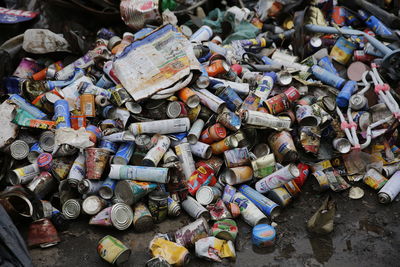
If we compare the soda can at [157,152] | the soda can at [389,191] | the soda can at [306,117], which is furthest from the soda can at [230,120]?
the soda can at [389,191]

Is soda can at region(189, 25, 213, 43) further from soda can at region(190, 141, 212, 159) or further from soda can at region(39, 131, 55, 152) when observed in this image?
soda can at region(39, 131, 55, 152)

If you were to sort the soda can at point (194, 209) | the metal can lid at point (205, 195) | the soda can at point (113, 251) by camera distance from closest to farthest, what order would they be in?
the soda can at point (113, 251), the soda can at point (194, 209), the metal can lid at point (205, 195)

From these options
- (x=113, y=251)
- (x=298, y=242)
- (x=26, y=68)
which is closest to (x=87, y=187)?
(x=113, y=251)

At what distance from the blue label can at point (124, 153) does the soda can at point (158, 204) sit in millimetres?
360

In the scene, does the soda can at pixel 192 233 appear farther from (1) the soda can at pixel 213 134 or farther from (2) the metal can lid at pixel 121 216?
(1) the soda can at pixel 213 134

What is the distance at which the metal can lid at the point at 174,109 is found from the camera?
10.7 feet

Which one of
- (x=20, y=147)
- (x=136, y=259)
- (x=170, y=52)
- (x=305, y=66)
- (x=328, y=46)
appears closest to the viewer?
(x=136, y=259)

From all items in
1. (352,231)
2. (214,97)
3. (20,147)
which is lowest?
(352,231)

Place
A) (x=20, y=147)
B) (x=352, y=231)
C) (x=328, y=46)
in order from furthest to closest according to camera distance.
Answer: (x=328, y=46), (x=20, y=147), (x=352, y=231)

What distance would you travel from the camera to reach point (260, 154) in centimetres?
339

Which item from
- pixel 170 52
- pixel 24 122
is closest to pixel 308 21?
pixel 170 52

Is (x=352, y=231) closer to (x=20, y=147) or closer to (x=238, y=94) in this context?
(x=238, y=94)

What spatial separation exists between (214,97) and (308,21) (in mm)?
1903

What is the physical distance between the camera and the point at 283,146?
3.27m
